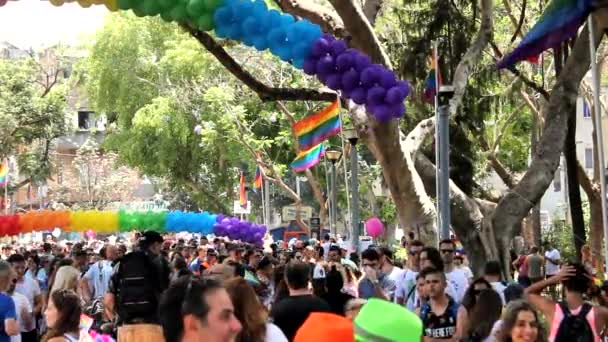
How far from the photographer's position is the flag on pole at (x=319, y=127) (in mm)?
22172

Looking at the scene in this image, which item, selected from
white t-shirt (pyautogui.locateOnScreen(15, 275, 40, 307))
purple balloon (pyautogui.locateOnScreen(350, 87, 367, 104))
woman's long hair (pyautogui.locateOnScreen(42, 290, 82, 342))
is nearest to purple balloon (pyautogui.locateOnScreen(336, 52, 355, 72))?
purple balloon (pyautogui.locateOnScreen(350, 87, 367, 104))

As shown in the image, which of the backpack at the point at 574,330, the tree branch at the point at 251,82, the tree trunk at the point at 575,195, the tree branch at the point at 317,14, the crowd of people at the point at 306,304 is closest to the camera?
the crowd of people at the point at 306,304

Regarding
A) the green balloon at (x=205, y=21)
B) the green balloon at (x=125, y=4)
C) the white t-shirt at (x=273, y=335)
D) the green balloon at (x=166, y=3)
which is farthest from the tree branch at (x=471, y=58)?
the white t-shirt at (x=273, y=335)

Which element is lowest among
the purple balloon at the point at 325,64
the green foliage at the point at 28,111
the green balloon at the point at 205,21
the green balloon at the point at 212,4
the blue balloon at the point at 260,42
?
the purple balloon at the point at 325,64

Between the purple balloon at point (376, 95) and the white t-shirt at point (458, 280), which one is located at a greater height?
the purple balloon at point (376, 95)

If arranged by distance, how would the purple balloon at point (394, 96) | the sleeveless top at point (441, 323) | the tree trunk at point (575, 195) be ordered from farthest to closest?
the tree trunk at point (575, 195)
the purple balloon at point (394, 96)
the sleeveless top at point (441, 323)

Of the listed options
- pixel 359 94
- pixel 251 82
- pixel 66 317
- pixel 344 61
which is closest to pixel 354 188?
pixel 251 82

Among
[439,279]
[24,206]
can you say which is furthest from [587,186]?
[24,206]

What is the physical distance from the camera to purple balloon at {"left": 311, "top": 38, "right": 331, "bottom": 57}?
12906 millimetres

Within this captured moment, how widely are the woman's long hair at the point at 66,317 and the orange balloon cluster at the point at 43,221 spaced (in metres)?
23.9

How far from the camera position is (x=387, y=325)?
4.18m

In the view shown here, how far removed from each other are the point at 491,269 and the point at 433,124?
333 inches

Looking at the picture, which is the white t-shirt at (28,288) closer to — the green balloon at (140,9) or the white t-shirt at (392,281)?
the green balloon at (140,9)

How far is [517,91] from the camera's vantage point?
28656 millimetres
